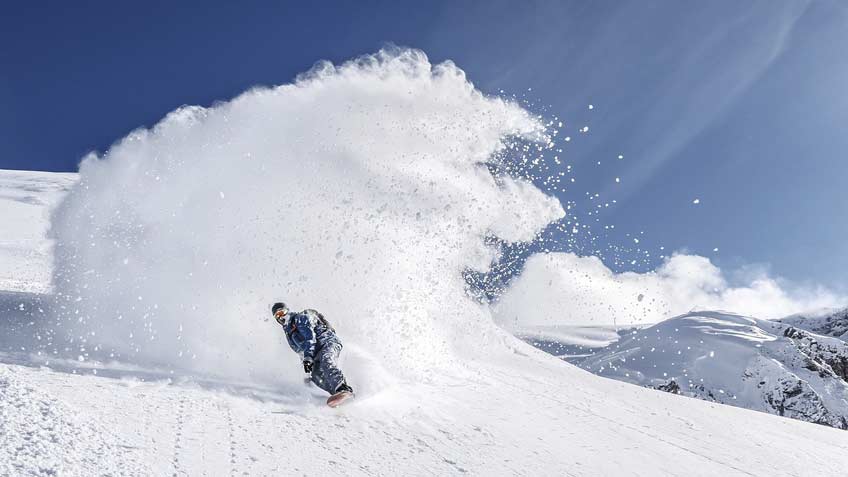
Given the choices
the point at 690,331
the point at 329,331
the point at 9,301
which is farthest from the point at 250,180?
the point at 690,331

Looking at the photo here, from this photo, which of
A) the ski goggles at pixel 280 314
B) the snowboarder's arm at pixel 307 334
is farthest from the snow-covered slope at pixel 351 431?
the ski goggles at pixel 280 314

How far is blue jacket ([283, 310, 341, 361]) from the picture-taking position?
6.11 meters

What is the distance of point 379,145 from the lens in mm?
14773

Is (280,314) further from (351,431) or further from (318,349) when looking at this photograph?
(351,431)

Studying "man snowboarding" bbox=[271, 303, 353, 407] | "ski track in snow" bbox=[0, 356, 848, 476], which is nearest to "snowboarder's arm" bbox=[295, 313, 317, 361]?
"man snowboarding" bbox=[271, 303, 353, 407]

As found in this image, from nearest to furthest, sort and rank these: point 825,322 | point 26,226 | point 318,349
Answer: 1. point 318,349
2. point 26,226
3. point 825,322

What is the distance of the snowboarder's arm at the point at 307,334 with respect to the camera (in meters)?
6.05

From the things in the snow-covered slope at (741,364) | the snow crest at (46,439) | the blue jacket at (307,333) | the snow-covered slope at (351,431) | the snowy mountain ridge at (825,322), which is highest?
the snowy mountain ridge at (825,322)

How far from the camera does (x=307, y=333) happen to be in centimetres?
621

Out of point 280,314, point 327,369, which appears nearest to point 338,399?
point 327,369

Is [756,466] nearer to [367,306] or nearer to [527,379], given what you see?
[527,379]

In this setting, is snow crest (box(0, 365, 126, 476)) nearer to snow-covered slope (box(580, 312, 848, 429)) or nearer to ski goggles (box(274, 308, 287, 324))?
ski goggles (box(274, 308, 287, 324))

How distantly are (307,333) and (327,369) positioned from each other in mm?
601

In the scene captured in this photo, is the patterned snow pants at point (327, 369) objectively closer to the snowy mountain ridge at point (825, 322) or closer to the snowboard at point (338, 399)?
the snowboard at point (338, 399)
